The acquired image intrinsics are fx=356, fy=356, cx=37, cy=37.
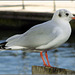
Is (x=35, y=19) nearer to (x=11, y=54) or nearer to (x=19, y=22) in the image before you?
(x=19, y=22)

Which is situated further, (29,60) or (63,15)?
(29,60)

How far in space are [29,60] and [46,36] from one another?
19.4 ft

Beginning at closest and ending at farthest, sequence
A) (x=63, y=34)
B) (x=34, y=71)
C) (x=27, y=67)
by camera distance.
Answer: (x=34, y=71) → (x=63, y=34) → (x=27, y=67)

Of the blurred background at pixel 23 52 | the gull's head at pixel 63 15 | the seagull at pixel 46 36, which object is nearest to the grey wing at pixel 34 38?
the seagull at pixel 46 36

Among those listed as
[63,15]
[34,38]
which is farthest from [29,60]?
[63,15]

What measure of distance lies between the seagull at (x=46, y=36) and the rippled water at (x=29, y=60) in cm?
411

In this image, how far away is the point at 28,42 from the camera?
472 cm

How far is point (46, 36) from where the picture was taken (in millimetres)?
4648

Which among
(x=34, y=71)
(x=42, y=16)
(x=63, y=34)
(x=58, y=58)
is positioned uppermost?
(x=63, y=34)

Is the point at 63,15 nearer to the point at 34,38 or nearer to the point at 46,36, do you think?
the point at 46,36

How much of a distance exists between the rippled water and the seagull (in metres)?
4.11

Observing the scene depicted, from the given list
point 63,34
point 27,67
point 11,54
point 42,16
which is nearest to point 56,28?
point 63,34

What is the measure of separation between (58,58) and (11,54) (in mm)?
1532

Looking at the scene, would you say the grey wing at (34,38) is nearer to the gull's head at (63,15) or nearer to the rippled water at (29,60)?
the gull's head at (63,15)
